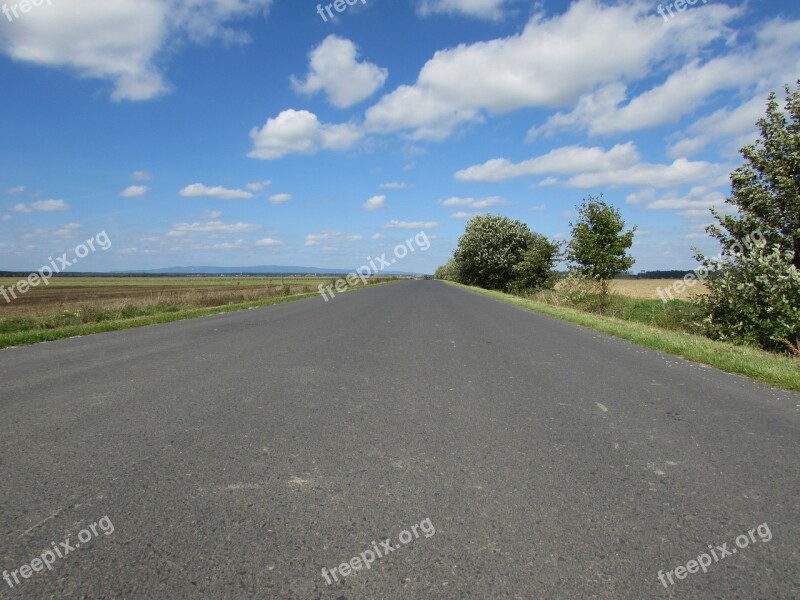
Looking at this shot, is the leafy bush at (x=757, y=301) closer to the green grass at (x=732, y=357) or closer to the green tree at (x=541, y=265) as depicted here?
the green grass at (x=732, y=357)

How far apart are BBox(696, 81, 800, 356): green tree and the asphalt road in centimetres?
537

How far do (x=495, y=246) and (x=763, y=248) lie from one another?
42554 millimetres

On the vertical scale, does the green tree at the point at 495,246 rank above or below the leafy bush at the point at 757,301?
above

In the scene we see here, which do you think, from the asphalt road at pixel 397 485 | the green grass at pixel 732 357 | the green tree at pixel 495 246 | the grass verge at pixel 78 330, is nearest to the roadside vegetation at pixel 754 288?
the green grass at pixel 732 357

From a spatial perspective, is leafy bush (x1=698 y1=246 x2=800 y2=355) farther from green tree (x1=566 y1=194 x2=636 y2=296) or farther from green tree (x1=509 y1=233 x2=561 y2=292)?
green tree (x1=509 y1=233 x2=561 y2=292)

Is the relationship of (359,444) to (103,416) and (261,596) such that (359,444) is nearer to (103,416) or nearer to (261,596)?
(261,596)

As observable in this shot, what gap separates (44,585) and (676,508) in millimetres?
3631

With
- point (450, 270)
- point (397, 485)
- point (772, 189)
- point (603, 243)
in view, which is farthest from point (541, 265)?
point (450, 270)

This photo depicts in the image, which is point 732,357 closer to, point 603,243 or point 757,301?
point 757,301

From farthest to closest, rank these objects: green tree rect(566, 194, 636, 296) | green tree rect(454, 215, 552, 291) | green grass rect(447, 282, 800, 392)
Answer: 1. green tree rect(454, 215, 552, 291)
2. green tree rect(566, 194, 636, 296)
3. green grass rect(447, 282, 800, 392)

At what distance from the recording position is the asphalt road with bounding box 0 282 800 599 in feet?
7.59

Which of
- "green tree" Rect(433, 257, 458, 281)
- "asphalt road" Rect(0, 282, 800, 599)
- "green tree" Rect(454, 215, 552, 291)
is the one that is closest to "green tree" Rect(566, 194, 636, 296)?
"asphalt road" Rect(0, 282, 800, 599)

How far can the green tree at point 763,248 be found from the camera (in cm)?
1031

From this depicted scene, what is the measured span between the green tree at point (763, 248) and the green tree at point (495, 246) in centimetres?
3580
